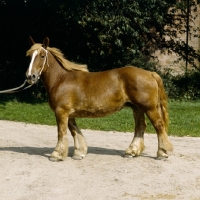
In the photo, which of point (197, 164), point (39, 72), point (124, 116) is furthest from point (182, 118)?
point (39, 72)

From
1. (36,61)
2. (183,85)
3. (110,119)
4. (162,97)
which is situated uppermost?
(36,61)

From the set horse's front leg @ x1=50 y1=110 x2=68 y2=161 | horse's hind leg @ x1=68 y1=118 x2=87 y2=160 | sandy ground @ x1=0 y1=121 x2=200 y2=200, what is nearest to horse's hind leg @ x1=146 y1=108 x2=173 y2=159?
sandy ground @ x1=0 y1=121 x2=200 y2=200

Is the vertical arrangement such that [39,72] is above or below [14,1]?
below

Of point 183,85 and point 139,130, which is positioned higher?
point 139,130

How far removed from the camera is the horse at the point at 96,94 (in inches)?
323

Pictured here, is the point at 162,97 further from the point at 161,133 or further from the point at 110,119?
the point at 110,119

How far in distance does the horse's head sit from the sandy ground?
60.3 inches

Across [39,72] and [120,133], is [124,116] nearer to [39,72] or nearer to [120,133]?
[120,133]

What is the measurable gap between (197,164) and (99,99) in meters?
2.16

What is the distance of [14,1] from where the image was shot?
18500 millimetres

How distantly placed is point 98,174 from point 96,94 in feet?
5.04

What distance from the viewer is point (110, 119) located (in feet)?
47.6

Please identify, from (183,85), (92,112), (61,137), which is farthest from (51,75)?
(183,85)

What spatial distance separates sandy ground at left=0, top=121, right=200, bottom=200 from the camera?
6.72 metres
